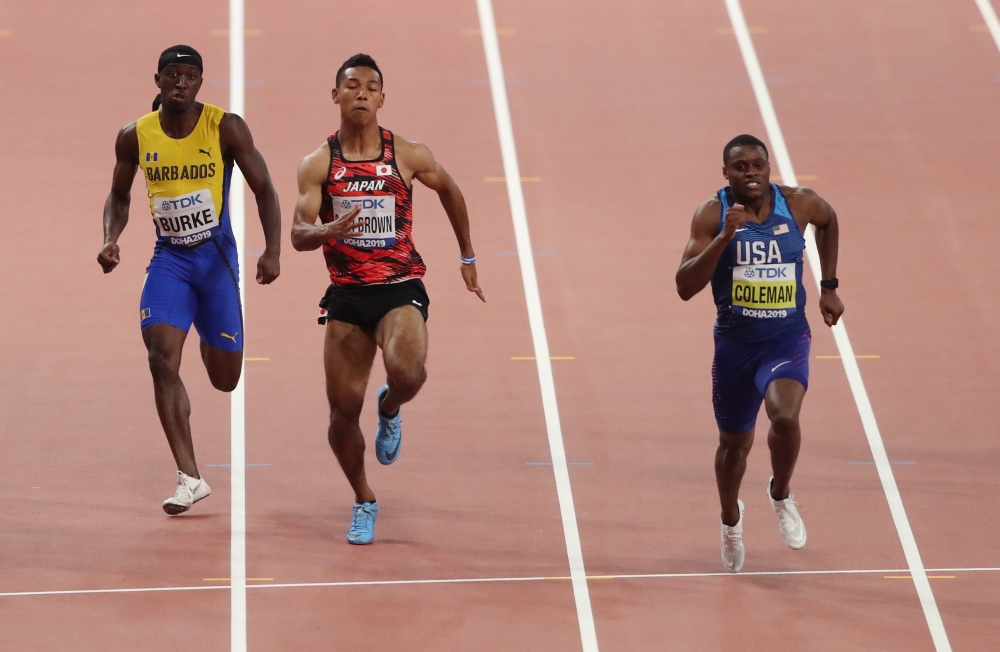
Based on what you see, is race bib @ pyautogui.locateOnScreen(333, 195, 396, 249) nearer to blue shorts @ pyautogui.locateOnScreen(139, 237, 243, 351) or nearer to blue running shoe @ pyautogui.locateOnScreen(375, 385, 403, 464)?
blue shorts @ pyautogui.locateOnScreen(139, 237, 243, 351)

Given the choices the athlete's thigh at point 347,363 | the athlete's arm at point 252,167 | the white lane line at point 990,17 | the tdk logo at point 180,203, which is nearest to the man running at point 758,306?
the athlete's thigh at point 347,363

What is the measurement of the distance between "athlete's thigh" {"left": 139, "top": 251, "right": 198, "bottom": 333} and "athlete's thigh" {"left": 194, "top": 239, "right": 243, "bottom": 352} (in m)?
0.07

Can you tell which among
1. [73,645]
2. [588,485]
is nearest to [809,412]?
[588,485]

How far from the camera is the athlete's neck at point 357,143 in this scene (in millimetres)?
7535

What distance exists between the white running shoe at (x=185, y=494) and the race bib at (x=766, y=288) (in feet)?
9.11

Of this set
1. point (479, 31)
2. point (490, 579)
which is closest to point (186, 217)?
point (490, 579)

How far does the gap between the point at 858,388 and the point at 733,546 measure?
2424 millimetres

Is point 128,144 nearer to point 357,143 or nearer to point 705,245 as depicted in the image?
point 357,143

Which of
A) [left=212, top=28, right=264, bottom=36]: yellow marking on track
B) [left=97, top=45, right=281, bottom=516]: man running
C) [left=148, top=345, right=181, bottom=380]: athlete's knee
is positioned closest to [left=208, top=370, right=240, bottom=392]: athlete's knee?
[left=97, top=45, right=281, bottom=516]: man running

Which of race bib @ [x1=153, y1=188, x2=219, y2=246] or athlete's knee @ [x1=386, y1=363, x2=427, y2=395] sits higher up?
race bib @ [x1=153, y1=188, x2=219, y2=246]

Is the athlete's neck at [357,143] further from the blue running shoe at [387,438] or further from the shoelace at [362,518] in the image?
the shoelace at [362,518]

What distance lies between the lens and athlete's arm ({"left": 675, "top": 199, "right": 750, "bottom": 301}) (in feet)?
21.5

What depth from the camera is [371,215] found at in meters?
7.49

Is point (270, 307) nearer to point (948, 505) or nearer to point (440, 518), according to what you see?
point (440, 518)
